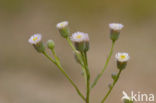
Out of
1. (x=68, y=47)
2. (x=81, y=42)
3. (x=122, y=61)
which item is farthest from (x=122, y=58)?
(x=68, y=47)

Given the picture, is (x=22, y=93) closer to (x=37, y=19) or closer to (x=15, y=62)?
(x=15, y=62)

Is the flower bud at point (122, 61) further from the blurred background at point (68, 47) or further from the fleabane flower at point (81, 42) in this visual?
the blurred background at point (68, 47)

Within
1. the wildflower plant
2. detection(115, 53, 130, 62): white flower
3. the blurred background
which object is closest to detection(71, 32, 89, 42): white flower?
the wildflower plant

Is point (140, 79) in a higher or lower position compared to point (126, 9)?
lower

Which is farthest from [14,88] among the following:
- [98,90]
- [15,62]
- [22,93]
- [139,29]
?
[139,29]

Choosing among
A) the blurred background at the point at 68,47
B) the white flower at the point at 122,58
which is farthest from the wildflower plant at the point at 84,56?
the blurred background at the point at 68,47

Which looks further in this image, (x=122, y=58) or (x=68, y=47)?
(x=68, y=47)

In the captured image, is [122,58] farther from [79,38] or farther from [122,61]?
[79,38]

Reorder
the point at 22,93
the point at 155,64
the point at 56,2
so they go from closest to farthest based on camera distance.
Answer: the point at 22,93 < the point at 155,64 < the point at 56,2

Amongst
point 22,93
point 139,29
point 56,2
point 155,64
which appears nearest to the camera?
point 22,93
